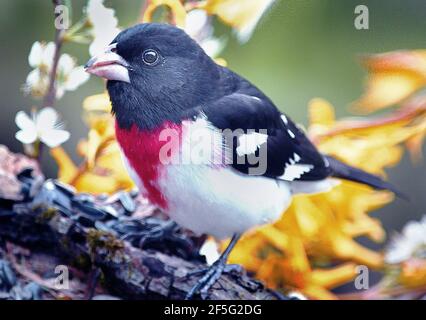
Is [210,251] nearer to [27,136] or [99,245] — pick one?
[99,245]

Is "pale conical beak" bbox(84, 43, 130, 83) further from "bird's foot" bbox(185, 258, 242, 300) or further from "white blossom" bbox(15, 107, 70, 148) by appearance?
"bird's foot" bbox(185, 258, 242, 300)

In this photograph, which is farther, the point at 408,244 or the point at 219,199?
the point at 408,244

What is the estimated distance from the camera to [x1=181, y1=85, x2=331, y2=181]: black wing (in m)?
1.04

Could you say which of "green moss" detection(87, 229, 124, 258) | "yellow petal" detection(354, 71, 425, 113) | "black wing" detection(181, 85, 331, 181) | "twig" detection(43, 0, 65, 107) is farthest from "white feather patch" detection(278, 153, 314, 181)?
"twig" detection(43, 0, 65, 107)

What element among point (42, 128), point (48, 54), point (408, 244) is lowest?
point (408, 244)

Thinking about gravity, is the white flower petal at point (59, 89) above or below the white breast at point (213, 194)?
above

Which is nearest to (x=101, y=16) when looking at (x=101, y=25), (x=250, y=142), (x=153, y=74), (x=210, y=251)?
(x=101, y=25)

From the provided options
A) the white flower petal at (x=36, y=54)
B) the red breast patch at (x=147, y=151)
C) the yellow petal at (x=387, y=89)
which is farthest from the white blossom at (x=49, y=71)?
the yellow petal at (x=387, y=89)

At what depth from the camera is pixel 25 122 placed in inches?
43.5

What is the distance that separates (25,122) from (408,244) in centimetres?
63

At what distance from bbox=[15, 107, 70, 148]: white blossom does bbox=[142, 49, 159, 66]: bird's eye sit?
17 centimetres

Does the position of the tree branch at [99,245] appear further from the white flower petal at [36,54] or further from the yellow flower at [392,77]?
the yellow flower at [392,77]

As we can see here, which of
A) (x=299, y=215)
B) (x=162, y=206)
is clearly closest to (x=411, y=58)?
(x=299, y=215)

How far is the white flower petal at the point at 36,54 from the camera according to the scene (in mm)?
1096
